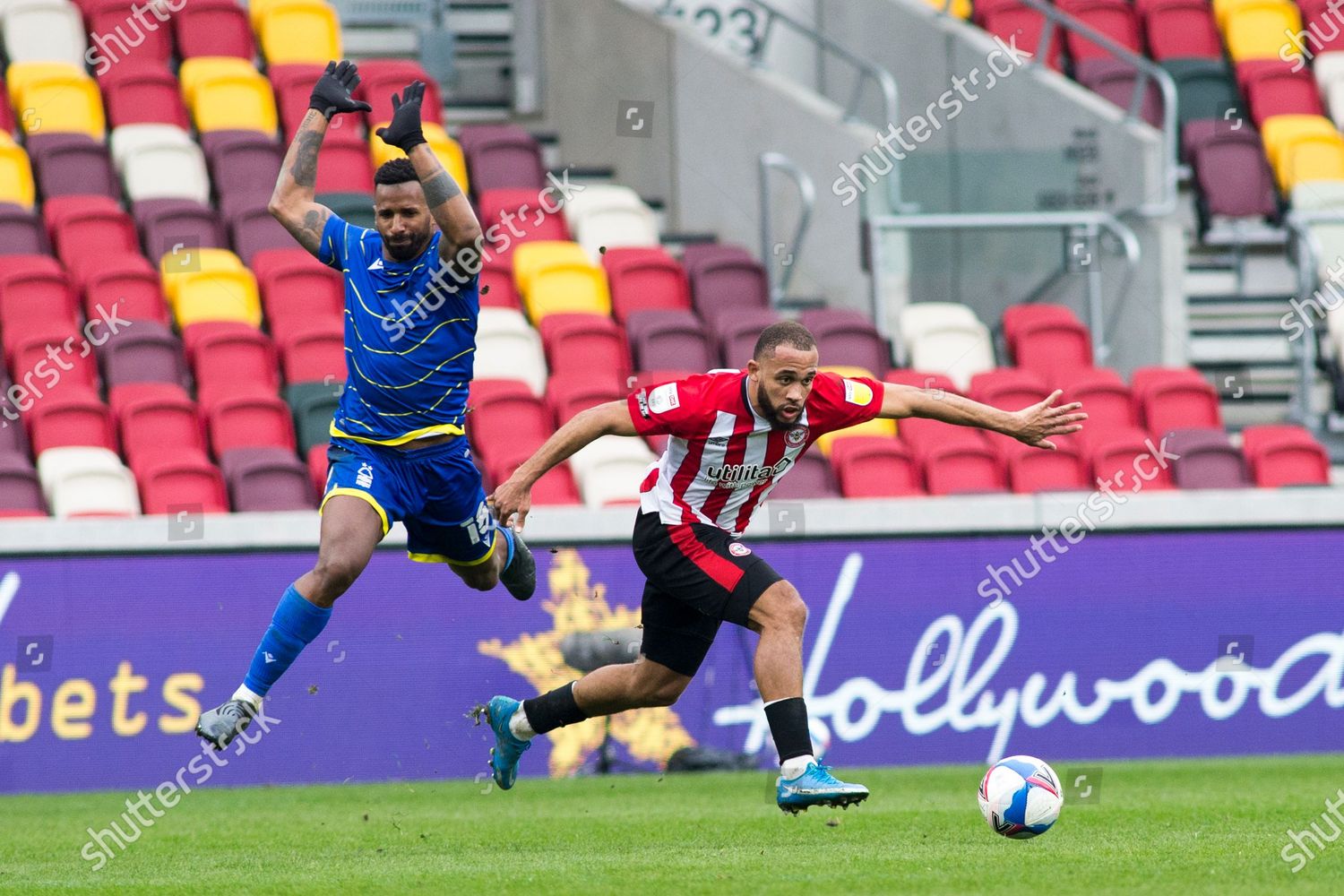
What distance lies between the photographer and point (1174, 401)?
1505 cm

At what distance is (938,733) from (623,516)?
2.33 m

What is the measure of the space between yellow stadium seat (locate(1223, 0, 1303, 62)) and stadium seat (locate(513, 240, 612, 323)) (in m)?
6.83

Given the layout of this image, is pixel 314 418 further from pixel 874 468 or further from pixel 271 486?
pixel 874 468

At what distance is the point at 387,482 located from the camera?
27.5 ft

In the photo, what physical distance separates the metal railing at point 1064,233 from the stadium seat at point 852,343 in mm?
630

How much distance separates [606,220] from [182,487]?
482 cm

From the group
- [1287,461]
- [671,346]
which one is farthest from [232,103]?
[1287,461]

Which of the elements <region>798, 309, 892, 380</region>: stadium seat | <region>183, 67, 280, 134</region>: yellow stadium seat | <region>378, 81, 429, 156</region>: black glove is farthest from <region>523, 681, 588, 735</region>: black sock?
<region>183, 67, 280, 134</region>: yellow stadium seat

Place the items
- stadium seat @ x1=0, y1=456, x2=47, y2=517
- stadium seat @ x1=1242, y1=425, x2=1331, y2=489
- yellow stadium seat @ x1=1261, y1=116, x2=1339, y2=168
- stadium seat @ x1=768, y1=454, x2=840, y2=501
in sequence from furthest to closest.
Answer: yellow stadium seat @ x1=1261, y1=116, x2=1339, y2=168 → stadium seat @ x1=1242, y1=425, x2=1331, y2=489 → stadium seat @ x1=768, y1=454, x2=840, y2=501 → stadium seat @ x1=0, y1=456, x2=47, y2=517

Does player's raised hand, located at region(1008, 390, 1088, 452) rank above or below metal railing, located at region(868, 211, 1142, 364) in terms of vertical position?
below

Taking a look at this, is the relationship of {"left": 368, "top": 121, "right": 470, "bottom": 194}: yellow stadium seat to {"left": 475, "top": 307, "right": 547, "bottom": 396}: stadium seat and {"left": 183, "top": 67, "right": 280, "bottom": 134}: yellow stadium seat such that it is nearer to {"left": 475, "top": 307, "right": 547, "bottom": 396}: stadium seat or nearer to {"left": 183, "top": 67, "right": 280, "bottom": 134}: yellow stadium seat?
{"left": 183, "top": 67, "right": 280, "bottom": 134}: yellow stadium seat

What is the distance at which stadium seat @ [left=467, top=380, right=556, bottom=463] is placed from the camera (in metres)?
13.6

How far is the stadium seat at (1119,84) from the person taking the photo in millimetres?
17984

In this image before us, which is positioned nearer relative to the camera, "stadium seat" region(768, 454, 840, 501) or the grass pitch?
the grass pitch
